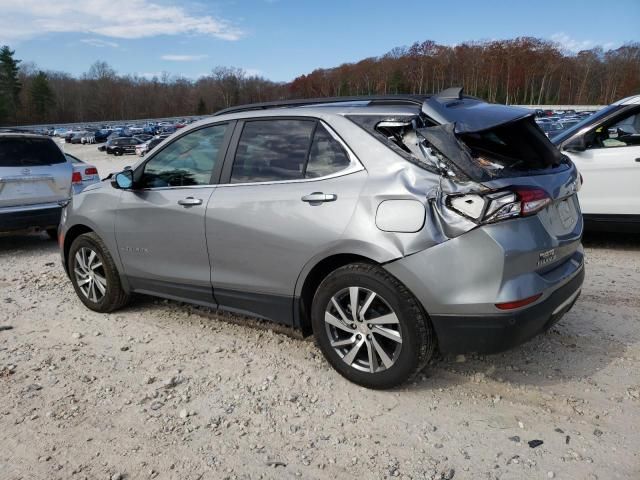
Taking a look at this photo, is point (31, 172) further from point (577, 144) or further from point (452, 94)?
point (577, 144)

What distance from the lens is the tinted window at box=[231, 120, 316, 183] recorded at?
3.41 m

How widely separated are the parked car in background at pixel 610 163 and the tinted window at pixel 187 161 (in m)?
4.55

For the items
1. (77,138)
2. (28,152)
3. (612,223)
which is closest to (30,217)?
(28,152)

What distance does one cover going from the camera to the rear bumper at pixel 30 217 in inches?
269

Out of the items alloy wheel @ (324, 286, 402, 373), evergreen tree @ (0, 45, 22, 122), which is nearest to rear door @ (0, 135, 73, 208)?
alloy wheel @ (324, 286, 402, 373)

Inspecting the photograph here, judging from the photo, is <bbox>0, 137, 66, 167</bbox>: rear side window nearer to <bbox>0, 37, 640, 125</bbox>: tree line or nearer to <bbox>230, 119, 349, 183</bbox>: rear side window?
<bbox>230, 119, 349, 183</bbox>: rear side window

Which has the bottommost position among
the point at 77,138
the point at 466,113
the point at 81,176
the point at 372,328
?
the point at 77,138

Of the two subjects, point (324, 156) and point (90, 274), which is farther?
point (90, 274)

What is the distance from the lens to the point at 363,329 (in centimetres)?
313

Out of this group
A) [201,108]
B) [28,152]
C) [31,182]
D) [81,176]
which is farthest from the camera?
[201,108]

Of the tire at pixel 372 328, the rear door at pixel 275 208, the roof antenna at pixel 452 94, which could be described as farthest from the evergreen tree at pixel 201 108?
the tire at pixel 372 328

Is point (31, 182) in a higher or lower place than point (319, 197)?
lower

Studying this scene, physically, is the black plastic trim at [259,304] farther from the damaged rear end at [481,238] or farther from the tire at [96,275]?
the tire at [96,275]

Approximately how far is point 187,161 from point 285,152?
3.08ft
